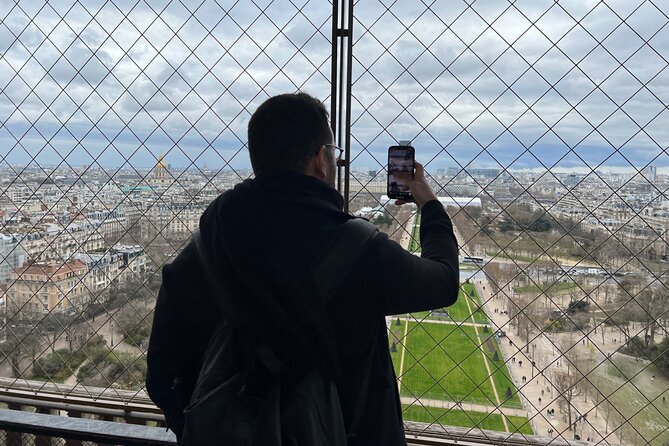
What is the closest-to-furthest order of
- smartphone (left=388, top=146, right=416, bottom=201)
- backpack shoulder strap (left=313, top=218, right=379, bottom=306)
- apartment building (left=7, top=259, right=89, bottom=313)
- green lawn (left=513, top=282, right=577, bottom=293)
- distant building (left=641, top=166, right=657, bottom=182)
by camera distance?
backpack shoulder strap (left=313, top=218, right=379, bottom=306), smartphone (left=388, top=146, right=416, bottom=201), distant building (left=641, top=166, right=657, bottom=182), green lawn (left=513, top=282, right=577, bottom=293), apartment building (left=7, top=259, right=89, bottom=313)

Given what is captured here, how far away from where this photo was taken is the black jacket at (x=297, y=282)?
0.77 metres

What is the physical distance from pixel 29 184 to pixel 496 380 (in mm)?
1969

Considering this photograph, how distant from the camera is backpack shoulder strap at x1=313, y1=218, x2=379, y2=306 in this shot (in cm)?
76

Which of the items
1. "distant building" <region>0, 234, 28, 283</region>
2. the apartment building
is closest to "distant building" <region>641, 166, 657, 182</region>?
the apartment building

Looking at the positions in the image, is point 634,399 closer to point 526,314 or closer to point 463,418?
point 526,314

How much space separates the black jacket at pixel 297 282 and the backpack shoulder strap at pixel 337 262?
0.05 ft

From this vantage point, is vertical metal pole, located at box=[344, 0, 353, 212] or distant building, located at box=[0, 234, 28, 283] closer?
vertical metal pole, located at box=[344, 0, 353, 212]

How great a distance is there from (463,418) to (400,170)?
3.20 feet

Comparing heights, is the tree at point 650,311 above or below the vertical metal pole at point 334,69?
below

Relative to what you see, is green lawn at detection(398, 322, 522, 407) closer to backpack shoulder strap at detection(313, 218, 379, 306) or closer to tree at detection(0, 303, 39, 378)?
backpack shoulder strap at detection(313, 218, 379, 306)

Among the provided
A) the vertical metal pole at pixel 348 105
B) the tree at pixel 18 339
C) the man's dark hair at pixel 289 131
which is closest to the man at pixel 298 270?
the man's dark hair at pixel 289 131

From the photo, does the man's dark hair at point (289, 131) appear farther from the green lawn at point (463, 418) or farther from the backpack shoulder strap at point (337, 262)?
the green lawn at point (463, 418)

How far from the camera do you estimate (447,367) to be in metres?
1.64

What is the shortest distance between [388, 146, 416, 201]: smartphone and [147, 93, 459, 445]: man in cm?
26
